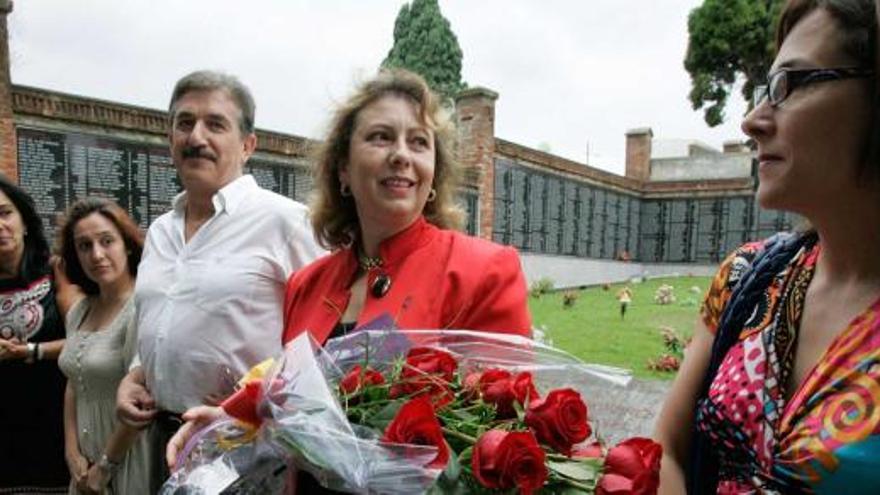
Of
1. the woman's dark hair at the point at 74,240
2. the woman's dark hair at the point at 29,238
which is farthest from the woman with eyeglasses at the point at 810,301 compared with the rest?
the woman's dark hair at the point at 29,238

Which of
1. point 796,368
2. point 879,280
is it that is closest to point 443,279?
point 796,368

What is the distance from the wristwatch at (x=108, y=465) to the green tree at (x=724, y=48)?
17659mm

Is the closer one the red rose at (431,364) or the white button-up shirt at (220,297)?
the red rose at (431,364)

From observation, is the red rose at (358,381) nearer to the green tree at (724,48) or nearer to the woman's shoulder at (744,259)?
the woman's shoulder at (744,259)

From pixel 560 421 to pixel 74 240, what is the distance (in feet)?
8.42

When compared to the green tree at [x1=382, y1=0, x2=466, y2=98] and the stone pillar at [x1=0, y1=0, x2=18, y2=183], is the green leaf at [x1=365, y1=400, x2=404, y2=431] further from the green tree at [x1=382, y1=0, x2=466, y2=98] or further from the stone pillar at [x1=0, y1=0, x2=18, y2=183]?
the green tree at [x1=382, y1=0, x2=466, y2=98]

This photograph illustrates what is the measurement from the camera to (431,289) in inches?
59.9

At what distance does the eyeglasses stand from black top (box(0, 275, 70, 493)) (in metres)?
2.99

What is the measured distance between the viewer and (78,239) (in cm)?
267

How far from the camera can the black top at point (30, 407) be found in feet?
8.89

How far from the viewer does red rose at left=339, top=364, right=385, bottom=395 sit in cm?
95

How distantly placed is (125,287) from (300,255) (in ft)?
3.30

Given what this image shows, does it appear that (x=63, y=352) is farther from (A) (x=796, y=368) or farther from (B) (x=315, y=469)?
(A) (x=796, y=368)

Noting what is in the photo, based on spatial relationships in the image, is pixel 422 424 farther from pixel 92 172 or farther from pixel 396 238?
pixel 92 172
